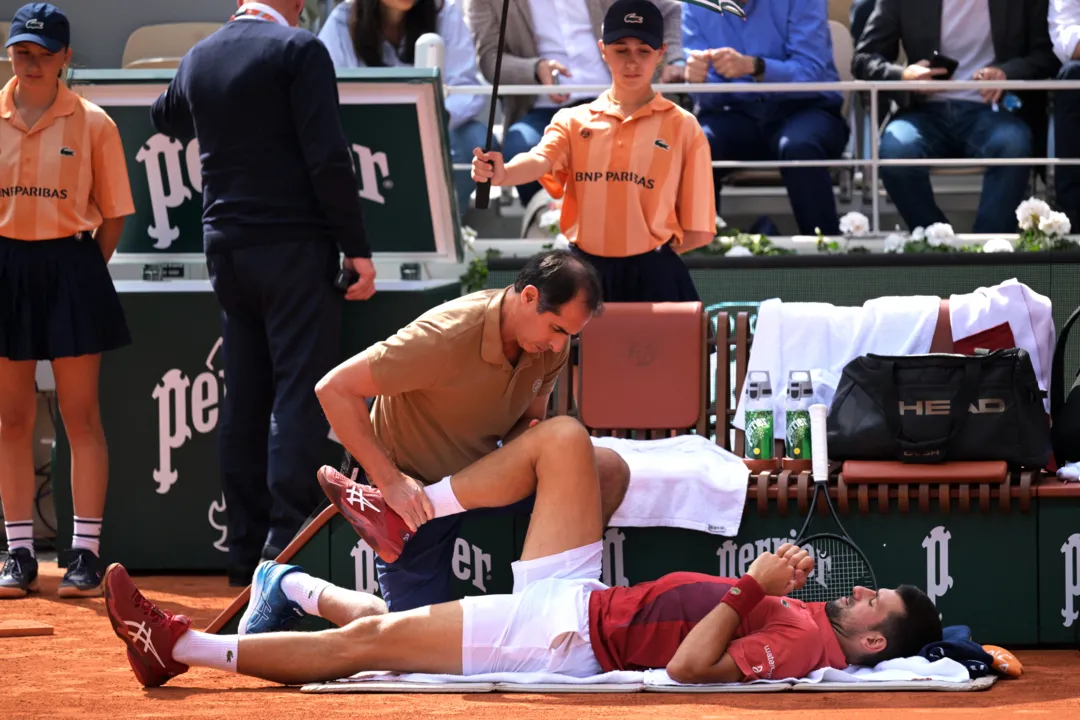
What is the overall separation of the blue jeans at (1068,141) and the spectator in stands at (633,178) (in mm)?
2856

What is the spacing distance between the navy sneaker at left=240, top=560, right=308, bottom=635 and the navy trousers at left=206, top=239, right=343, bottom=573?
0.98 meters

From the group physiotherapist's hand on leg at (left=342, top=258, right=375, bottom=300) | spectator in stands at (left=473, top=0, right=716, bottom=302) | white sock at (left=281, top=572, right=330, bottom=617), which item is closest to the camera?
white sock at (left=281, top=572, right=330, bottom=617)

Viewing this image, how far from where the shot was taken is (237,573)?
22.0 feet

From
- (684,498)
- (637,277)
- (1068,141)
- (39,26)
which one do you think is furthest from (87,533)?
(1068,141)

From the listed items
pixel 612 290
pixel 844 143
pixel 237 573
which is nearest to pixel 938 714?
pixel 612 290

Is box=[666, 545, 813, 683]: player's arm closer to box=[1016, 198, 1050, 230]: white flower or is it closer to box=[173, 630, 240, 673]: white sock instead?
box=[173, 630, 240, 673]: white sock

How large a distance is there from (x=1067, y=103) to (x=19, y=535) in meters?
5.49

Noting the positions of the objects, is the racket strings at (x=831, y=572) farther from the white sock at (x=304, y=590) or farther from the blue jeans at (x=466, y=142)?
the blue jeans at (x=466, y=142)

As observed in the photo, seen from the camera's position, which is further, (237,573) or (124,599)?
(237,573)

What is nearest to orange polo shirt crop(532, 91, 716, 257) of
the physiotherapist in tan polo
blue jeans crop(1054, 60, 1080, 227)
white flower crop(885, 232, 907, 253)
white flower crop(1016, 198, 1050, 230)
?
the physiotherapist in tan polo

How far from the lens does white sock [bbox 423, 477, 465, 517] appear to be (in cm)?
507

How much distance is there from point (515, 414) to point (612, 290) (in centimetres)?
136

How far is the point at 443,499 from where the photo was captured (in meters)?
5.07

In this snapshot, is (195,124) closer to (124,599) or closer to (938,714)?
(124,599)
